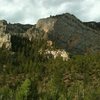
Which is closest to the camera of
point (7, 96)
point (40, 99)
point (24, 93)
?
point (24, 93)

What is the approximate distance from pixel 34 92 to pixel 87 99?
28.6 m

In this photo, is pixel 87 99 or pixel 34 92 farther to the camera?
pixel 87 99

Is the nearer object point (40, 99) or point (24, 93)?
point (24, 93)

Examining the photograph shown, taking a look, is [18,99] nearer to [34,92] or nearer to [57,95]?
[34,92]

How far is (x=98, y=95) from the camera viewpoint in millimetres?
194125

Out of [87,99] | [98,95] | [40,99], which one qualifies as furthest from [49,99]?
[98,95]

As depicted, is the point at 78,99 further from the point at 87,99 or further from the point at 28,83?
the point at 28,83

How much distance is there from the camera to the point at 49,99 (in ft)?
568

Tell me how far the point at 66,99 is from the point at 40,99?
1082 cm

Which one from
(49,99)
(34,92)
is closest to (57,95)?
(49,99)

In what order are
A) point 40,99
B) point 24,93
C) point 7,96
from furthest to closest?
point 7,96 < point 40,99 < point 24,93

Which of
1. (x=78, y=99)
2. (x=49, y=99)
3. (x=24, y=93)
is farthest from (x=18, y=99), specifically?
(x=78, y=99)

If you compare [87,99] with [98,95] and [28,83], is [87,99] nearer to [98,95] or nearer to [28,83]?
[98,95]

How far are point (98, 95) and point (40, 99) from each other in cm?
3514
